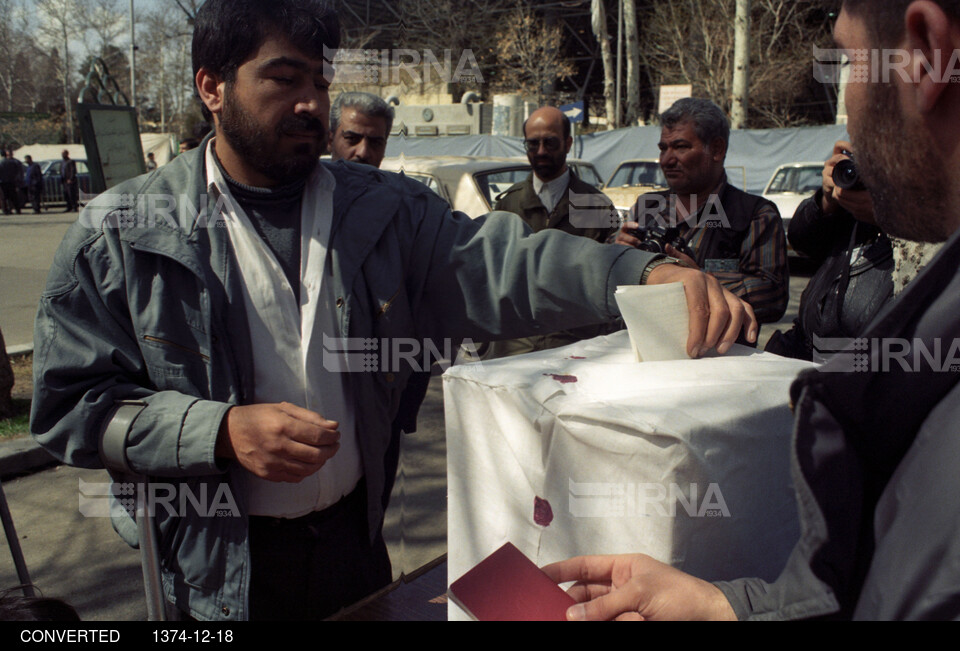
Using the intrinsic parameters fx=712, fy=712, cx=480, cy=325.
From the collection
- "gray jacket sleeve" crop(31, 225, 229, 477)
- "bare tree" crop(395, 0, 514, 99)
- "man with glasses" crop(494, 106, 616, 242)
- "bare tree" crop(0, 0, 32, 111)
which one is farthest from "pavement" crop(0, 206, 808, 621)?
"bare tree" crop(0, 0, 32, 111)

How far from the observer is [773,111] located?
24.4m

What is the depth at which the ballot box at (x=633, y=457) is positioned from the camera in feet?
3.21

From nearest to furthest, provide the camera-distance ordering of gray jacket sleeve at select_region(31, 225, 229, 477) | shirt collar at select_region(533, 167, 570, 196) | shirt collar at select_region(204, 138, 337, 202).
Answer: gray jacket sleeve at select_region(31, 225, 229, 477) < shirt collar at select_region(204, 138, 337, 202) < shirt collar at select_region(533, 167, 570, 196)

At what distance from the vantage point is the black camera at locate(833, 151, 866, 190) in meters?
2.12

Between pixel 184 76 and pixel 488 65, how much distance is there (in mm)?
24758

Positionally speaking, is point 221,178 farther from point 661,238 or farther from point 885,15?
point 661,238

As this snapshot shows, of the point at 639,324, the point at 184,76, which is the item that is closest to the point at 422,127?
the point at 639,324

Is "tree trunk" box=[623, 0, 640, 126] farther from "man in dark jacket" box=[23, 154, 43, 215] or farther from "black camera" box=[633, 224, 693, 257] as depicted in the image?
"black camera" box=[633, 224, 693, 257]

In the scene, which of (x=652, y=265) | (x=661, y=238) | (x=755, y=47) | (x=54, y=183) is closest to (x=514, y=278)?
(x=652, y=265)

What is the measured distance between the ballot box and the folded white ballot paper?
32 mm

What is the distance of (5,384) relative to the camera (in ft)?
15.7

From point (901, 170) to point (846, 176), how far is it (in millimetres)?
1450

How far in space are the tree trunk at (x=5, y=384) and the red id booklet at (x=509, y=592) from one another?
4794mm

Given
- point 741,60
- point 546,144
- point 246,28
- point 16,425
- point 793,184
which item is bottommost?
point 16,425
